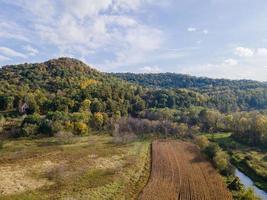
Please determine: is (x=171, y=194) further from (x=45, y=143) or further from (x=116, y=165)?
(x=45, y=143)

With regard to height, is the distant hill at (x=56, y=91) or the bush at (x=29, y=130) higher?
the distant hill at (x=56, y=91)

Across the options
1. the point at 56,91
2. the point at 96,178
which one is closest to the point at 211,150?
the point at 96,178

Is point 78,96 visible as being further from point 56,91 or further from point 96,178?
point 96,178

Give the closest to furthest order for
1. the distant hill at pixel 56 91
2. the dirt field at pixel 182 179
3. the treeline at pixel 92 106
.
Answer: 1. the dirt field at pixel 182 179
2. the treeline at pixel 92 106
3. the distant hill at pixel 56 91

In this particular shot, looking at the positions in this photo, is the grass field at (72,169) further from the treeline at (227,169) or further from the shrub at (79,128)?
the treeline at (227,169)

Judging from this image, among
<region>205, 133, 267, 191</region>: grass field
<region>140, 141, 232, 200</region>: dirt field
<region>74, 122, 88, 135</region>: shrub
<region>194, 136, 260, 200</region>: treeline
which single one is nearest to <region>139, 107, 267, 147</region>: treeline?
<region>205, 133, 267, 191</region>: grass field

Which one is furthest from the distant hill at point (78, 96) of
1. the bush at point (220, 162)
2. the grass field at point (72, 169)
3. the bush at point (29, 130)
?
the bush at point (220, 162)

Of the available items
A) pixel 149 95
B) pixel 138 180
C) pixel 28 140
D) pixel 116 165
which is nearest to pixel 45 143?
pixel 28 140
